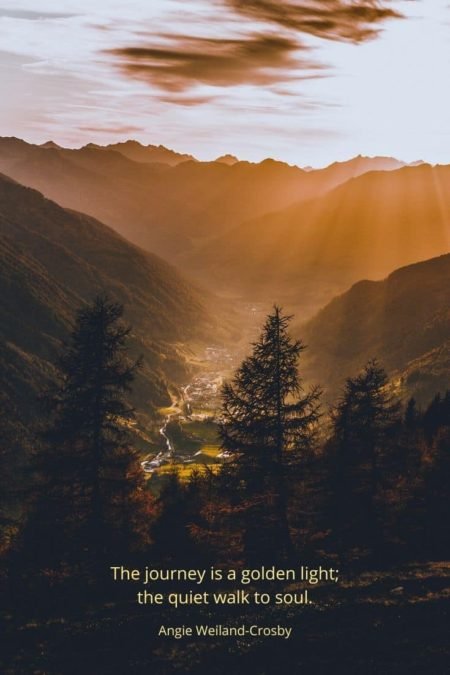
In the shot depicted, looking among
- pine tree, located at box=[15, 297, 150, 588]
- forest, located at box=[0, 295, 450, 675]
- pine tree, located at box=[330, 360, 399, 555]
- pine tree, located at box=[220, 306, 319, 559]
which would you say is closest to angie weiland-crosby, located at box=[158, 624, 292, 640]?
forest, located at box=[0, 295, 450, 675]

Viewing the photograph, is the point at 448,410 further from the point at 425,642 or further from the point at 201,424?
the point at 201,424

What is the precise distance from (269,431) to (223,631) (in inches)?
389

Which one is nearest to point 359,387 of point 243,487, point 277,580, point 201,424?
point 243,487

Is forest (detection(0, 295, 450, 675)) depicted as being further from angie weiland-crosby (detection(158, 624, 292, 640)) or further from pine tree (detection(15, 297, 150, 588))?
angie weiland-crosby (detection(158, 624, 292, 640))

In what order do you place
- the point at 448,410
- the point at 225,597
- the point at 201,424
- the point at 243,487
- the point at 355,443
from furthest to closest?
the point at 201,424
the point at 448,410
the point at 355,443
the point at 243,487
the point at 225,597

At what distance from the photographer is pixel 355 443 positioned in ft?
114

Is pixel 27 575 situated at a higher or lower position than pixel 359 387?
lower

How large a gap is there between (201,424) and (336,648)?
586 ft

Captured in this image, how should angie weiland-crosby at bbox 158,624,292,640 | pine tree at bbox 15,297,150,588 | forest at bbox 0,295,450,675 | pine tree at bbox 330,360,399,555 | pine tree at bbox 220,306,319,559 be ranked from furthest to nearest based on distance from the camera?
pine tree at bbox 330,360,399,555 < pine tree at bbox 220,306,319,559 < pine tree at bbox 15,297,150,588 < angie weiland-crosby at bbox 158,624,292,640 < forest at bbox 0,295,450,675

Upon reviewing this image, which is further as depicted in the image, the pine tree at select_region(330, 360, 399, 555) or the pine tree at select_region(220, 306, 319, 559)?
the pine tree at select_region(330, 360, 399, 555)

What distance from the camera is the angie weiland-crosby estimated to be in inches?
765

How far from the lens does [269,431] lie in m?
27.7

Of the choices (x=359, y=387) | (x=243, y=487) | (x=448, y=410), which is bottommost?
(x=243, y=487)

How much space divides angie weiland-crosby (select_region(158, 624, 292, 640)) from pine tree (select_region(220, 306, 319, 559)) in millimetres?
7695
